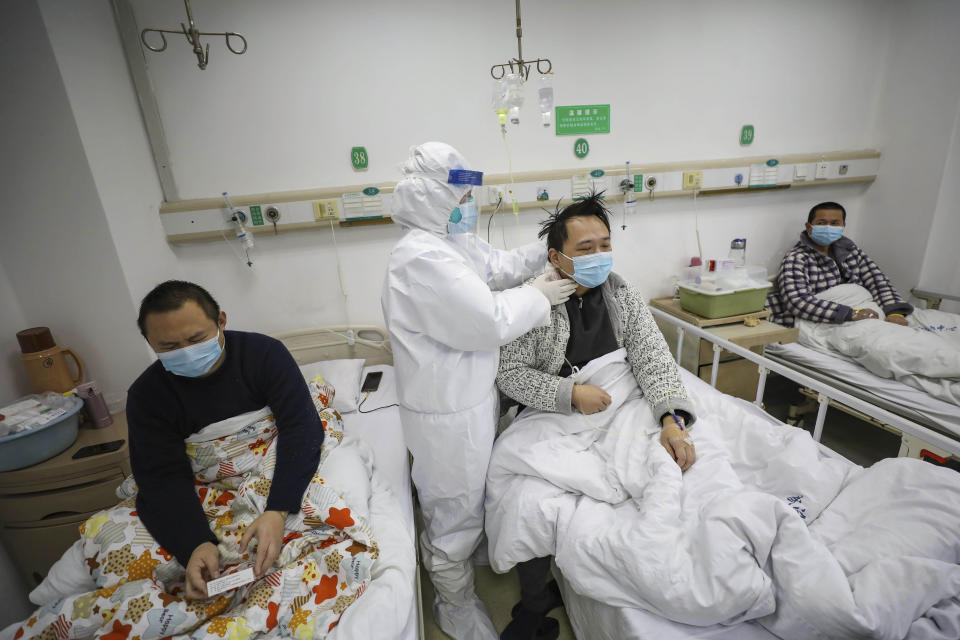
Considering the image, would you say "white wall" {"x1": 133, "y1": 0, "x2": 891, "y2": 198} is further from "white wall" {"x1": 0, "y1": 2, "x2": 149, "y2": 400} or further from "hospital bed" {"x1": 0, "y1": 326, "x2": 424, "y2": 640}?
"hospital bed" {"x1": 0, "y1": 326, "x2": 424, "y2": 640}

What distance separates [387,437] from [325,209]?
1265 millimetres

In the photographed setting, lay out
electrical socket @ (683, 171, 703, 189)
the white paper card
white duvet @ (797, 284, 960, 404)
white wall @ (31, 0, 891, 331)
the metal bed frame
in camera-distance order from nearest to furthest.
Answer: the white paper card → the metal bed frame → white duvet @ (797, 284, 960, 404) → white wall @ (31, 0, 891, 331) → electrical socket @ (683, 171, 703, 189)

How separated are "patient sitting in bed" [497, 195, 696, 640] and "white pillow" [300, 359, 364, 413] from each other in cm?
89

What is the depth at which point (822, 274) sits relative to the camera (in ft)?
8.56

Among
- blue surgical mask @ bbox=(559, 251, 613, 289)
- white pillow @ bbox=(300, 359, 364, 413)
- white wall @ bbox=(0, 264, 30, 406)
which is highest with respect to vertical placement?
blue surgical mask @ bbox=(559, 251, 613, 289)

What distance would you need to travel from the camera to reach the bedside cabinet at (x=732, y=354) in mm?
2211

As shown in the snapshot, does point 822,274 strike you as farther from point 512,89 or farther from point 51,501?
point 51,501

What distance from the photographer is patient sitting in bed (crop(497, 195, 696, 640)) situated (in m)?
1.44

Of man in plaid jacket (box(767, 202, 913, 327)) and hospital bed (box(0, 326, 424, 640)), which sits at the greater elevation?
man in plaid jacket (box(767, 202, 913, 327))

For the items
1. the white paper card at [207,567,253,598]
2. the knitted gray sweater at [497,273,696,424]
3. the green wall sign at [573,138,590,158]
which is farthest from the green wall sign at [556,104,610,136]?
the white paper card at [207,567,253,598]

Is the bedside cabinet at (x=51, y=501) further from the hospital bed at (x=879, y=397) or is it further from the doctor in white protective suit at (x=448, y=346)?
the hospital bed at (x=879, y=397)

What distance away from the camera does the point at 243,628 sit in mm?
921

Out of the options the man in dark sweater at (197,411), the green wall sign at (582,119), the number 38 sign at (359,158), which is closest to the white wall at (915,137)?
the green wall sign at (582,119)

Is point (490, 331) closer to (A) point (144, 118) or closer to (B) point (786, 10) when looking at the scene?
(A) point (144, 118)
